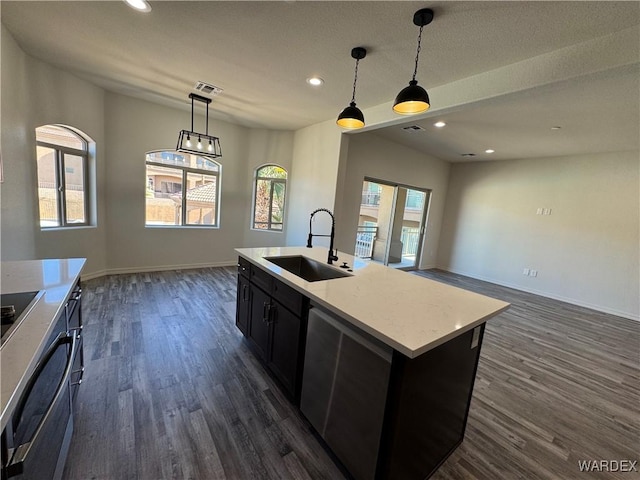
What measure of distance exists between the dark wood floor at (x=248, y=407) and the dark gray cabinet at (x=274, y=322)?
A: 172 millimetres

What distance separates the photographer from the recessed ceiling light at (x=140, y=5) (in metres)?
1.96

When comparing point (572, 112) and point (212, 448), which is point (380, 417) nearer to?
point (212, 448)

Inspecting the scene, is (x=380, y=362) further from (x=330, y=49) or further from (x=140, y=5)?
(x=140, y=5)

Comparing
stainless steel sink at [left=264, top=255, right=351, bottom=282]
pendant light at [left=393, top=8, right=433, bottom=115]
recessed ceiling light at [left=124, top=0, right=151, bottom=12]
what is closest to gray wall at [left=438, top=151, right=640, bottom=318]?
pendant light at [left=393, top=8, right=433, bottom=115]

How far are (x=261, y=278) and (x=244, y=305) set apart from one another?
0.51 meters

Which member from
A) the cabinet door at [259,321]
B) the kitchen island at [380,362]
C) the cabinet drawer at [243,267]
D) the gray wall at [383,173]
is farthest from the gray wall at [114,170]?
the kitchen island at [380,362]

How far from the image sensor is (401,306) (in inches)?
58.7

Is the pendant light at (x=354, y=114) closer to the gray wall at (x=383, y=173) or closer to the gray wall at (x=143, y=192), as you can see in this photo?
the gray wall at (x=383, y=173)

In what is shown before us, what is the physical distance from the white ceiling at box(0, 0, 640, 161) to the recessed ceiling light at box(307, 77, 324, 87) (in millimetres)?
83

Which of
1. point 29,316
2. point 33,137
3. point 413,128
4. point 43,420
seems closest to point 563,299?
point 413,128

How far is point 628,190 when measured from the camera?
4.38 metres

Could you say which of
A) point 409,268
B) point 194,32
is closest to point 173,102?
point 194,32

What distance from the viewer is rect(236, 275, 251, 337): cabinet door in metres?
2.46

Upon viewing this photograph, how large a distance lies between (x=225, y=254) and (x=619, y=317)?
709 cm
